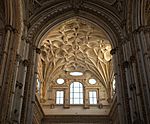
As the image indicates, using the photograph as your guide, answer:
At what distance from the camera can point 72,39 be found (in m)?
27.5

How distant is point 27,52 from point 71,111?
9.86 meters

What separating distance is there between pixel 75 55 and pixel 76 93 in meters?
3.85

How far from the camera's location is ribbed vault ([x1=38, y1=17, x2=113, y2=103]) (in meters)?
26.6

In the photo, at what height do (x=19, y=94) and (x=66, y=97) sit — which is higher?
(x=66, y=97)

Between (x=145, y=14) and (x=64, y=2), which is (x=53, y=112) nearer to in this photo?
(x=64, y=2)

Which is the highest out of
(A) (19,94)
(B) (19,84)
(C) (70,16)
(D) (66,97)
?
(C) (70,16)

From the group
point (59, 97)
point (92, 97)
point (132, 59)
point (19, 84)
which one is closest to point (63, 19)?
point (132, 59)

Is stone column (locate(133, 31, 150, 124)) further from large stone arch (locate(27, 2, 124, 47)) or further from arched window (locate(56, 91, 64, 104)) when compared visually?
arched window (locate(56, 91, 64, 104))

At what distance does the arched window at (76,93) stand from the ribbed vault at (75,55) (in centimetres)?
162

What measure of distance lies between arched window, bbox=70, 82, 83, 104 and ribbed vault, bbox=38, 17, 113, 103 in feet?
5.33

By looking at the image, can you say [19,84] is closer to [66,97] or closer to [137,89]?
[137,89]

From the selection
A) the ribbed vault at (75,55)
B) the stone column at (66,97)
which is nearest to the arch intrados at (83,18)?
the ribbed vault at (75,55)

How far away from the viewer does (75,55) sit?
1158 inches

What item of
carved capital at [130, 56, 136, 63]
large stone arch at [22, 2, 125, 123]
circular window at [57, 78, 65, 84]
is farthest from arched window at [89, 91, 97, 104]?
carved capital at [130, 56, 136, 63]
